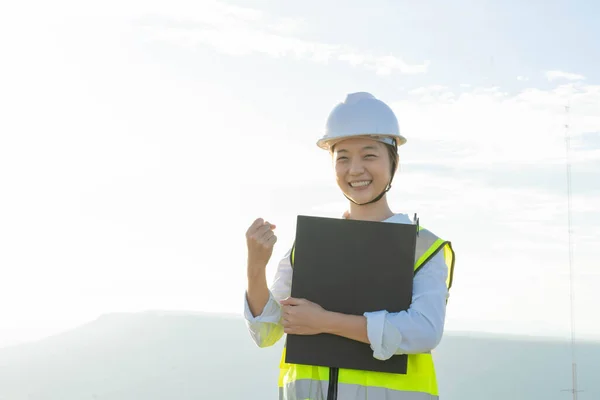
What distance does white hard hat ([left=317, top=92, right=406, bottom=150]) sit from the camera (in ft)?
16.2

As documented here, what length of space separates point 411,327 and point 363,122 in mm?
1268

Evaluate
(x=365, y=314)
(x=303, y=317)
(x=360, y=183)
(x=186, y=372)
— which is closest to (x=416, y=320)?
(x=365, y=314)

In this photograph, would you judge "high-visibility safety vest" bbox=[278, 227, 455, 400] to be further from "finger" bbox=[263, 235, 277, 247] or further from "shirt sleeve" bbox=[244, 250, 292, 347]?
"finger" bbox=[263, 235, 277, 247]

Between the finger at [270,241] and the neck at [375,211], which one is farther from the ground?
the neck at [375,211]

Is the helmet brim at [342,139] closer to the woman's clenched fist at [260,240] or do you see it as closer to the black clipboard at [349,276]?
the black clipboard at [349,276]

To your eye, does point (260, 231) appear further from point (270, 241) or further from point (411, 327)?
point (411, 327)

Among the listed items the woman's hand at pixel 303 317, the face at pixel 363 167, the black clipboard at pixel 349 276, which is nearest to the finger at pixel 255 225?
the black clipboard at pixel 349 276

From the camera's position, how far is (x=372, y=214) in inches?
201

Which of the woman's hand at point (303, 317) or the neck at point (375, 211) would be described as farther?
the neck at point (375, 211)

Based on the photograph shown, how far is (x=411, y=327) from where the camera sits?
14.7 feet

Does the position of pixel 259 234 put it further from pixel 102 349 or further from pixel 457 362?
Result: pixel 457 362

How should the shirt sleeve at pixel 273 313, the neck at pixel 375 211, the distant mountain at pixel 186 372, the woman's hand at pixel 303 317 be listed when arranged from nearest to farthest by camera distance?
1. the woman's hand at pixel 303 317
2. the shirt sleeve at pixel 273 313
3. the neck at pixel 375 211
4. the distant mountain at pixel 186 372

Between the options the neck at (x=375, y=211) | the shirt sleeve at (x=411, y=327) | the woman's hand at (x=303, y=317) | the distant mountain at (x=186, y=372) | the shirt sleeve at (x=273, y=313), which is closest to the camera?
the shirt sleeve at (x=411, y=327)

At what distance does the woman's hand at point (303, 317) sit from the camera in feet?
15.2
